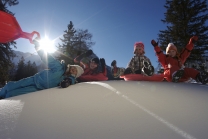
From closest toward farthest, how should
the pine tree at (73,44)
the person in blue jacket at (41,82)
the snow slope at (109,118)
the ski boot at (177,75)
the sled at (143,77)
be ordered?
the snow slope at (109,118), the person in blue jacket at (41,82), the ski boot at (177,75), the sled at (143,77), the pine tree at (73,44)

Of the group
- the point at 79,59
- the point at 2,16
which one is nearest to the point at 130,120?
the point at 2,16

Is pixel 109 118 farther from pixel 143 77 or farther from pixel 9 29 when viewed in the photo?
pixel 9 29

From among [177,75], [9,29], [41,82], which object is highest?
[9,29]

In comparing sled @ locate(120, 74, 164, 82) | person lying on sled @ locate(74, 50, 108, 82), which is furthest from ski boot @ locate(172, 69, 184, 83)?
person lying on sled @ locate(74, 50, 108, 82)

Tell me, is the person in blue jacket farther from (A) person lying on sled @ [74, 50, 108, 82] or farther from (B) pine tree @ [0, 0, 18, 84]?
(B) pine tree @ [0, 0, 18, 84]

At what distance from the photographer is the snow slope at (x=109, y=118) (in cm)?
79

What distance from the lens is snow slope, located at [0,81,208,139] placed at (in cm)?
79

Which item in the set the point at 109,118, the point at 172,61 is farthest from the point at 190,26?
the point at 109,118

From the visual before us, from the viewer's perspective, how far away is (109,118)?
3.24 feet

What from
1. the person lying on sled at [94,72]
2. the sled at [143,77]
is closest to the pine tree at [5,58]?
the person lying on sled at [94,72]

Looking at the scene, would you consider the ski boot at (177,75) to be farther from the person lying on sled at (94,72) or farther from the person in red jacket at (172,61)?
the person lying on sled at (94,72)

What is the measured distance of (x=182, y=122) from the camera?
0.91 m

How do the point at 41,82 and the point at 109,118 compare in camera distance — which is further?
the point at 41,82

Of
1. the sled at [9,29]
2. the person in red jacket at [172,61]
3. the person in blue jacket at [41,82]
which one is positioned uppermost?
the sled at [9,29]
